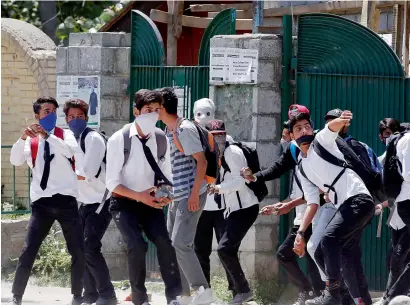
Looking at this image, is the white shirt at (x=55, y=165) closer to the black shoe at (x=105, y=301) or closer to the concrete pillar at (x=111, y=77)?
the black shoe at (x=105, y=301)

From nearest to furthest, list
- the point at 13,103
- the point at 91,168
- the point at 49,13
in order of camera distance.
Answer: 1. the point at 91,168
2. the point at 13,103
3. the point at 49,13

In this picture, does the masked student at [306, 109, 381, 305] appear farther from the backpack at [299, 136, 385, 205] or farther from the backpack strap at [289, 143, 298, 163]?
the backpack strap at [289, 143, 298, 163]

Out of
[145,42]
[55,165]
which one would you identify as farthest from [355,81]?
[55,165]

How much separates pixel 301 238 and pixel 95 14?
14817 mm

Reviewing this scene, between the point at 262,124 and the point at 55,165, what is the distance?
83.6 inches

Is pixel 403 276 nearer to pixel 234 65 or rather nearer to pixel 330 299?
pixel 330 299

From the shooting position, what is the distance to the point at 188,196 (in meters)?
8.78

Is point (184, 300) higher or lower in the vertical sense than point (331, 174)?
lower

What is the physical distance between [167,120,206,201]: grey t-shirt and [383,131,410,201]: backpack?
1.47 meters

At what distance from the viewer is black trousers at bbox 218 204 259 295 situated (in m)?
9.55

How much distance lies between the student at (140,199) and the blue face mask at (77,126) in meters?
1.05

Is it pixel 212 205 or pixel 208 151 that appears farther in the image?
pixel 212 205

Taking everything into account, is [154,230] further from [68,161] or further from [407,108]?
[407,108]

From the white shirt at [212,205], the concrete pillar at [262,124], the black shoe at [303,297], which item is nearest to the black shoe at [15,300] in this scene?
the white shirt at [212,205]
